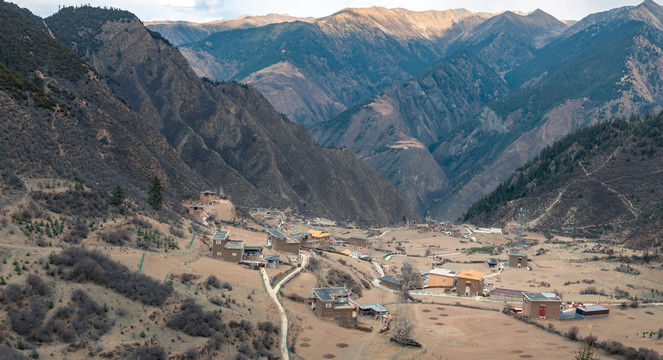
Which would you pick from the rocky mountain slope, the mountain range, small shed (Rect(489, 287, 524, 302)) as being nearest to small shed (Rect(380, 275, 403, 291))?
small shed (Rect(489, 287, 524, 302))

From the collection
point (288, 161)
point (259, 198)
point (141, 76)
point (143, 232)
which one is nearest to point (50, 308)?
point (143, 232)

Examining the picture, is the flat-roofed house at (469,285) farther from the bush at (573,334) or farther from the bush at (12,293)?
the bush at (12,293)

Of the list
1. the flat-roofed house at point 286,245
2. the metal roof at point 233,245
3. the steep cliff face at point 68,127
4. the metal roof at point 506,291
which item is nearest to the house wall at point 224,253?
the metal roof at point 233,245

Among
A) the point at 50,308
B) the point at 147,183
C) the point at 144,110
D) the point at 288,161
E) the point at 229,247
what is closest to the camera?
the point at 50,308

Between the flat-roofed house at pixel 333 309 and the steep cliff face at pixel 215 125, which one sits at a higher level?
the steep cliff face at pixel 215 125

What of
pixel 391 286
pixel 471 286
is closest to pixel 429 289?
pixel 391 286

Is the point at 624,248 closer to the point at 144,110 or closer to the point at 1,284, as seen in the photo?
the point at 1,284

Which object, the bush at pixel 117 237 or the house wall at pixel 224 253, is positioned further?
the house wall at pixel 224 253
